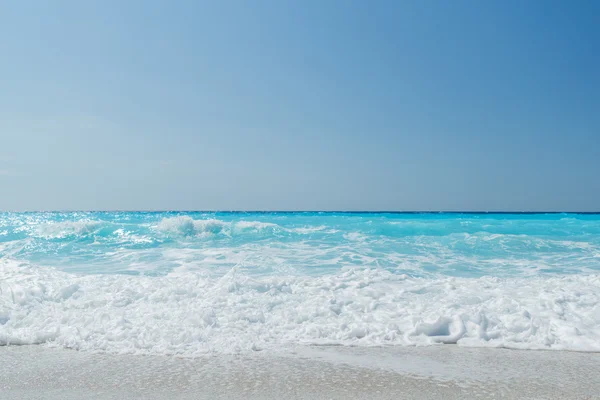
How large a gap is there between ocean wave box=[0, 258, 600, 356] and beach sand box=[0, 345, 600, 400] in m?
0.29

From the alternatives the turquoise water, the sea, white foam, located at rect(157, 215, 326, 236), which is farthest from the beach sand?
white foam, located at rect(157, 215, 326, 236)

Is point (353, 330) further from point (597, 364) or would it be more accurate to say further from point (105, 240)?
point (105, 240)

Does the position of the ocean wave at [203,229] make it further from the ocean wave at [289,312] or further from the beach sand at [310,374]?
the beach sand at [310,374]

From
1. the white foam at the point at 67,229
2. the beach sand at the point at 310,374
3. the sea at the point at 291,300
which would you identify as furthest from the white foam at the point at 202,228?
the beach sand at the point at 310,374

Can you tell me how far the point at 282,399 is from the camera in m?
3.09

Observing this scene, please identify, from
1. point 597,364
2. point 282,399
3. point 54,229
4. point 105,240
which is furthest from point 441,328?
point 54,229

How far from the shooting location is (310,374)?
3615 millimetres

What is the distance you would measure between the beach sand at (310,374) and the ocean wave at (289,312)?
290mm

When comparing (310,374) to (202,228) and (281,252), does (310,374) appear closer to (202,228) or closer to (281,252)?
(281,252)

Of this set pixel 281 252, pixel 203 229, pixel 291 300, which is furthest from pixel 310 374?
pixel 203 229

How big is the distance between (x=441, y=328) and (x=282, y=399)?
2579 millimetres

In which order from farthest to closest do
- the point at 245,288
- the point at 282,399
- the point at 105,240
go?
the point at 105,240 → the point at 245,288 → the point at 282,399

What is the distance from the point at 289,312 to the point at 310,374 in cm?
198

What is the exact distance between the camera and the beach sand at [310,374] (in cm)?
323
